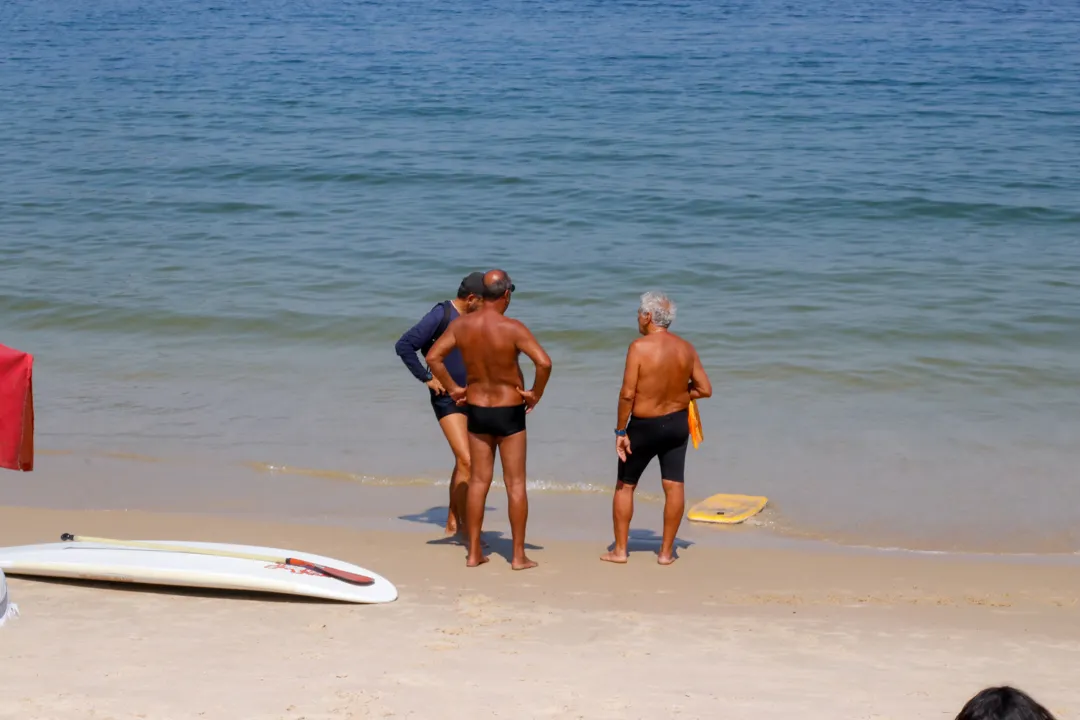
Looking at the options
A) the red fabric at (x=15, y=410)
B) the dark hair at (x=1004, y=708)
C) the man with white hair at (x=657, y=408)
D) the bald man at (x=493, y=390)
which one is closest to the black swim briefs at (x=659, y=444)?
the man with white hair at (x=657, y=408)

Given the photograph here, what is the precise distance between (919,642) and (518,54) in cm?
2747

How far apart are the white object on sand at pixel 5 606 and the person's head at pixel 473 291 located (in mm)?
2659

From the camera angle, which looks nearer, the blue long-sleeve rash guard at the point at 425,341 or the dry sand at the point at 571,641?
the dry sand at the point at 571,641

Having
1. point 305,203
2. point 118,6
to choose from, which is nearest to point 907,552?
point 305,203

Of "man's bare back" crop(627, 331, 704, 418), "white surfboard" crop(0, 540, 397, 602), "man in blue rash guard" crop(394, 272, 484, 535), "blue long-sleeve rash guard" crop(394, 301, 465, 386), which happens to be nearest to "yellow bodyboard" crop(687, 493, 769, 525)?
"man's bare back" crop(627, 331, 704, 418)

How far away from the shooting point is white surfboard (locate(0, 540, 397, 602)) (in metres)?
6.05

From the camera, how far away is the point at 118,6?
47.3m

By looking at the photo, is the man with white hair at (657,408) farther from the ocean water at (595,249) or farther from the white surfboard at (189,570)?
the white surfboard at (189,570)

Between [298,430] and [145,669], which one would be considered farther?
[298,430]

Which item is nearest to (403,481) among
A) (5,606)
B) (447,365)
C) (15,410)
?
(447,365)

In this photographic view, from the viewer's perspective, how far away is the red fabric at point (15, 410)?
5879 millimetres

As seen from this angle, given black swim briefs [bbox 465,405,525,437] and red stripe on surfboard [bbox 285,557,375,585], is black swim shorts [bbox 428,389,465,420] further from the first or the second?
red stripe on surfboard [bbox 285,557,375,585]

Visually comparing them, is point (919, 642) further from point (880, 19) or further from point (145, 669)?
point (880, 19)

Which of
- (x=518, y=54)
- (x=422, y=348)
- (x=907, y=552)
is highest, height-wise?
(x=518, y=54)
